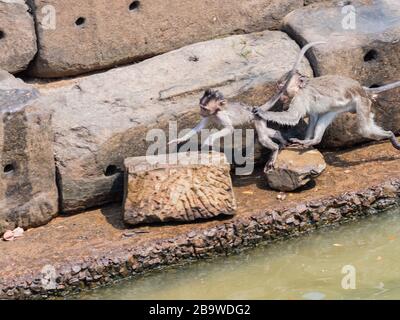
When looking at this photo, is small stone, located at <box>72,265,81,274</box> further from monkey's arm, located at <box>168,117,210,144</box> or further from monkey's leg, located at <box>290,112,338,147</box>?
monkey's leg, located at <box>290,112,338,147</box>

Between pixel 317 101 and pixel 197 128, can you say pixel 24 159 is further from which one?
pixel 317 101

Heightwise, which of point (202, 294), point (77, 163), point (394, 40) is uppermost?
point (394, 40)

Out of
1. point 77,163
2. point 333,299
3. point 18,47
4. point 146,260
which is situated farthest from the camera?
point 18,47

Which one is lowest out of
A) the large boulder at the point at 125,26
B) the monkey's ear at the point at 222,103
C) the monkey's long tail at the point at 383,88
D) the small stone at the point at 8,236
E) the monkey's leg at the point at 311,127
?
the small stone at the point at 8,236

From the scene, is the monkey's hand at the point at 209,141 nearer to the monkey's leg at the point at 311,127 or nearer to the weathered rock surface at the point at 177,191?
the weathered rock surface at the point at 177,191

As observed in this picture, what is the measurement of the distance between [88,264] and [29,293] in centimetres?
55

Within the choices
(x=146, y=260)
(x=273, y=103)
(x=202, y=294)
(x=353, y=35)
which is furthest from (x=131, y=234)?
(x=353, y=35)

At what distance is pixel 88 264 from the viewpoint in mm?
8453

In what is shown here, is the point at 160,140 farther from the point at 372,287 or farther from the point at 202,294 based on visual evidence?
the point at 372,287

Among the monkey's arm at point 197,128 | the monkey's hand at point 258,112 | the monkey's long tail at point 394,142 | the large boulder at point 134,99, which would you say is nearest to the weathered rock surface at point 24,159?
the large boulder at point 134,99

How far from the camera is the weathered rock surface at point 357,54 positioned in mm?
10031

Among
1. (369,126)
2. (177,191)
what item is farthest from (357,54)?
(177,191)

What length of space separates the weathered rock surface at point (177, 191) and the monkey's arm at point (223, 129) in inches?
17.7

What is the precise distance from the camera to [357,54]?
10070mm
